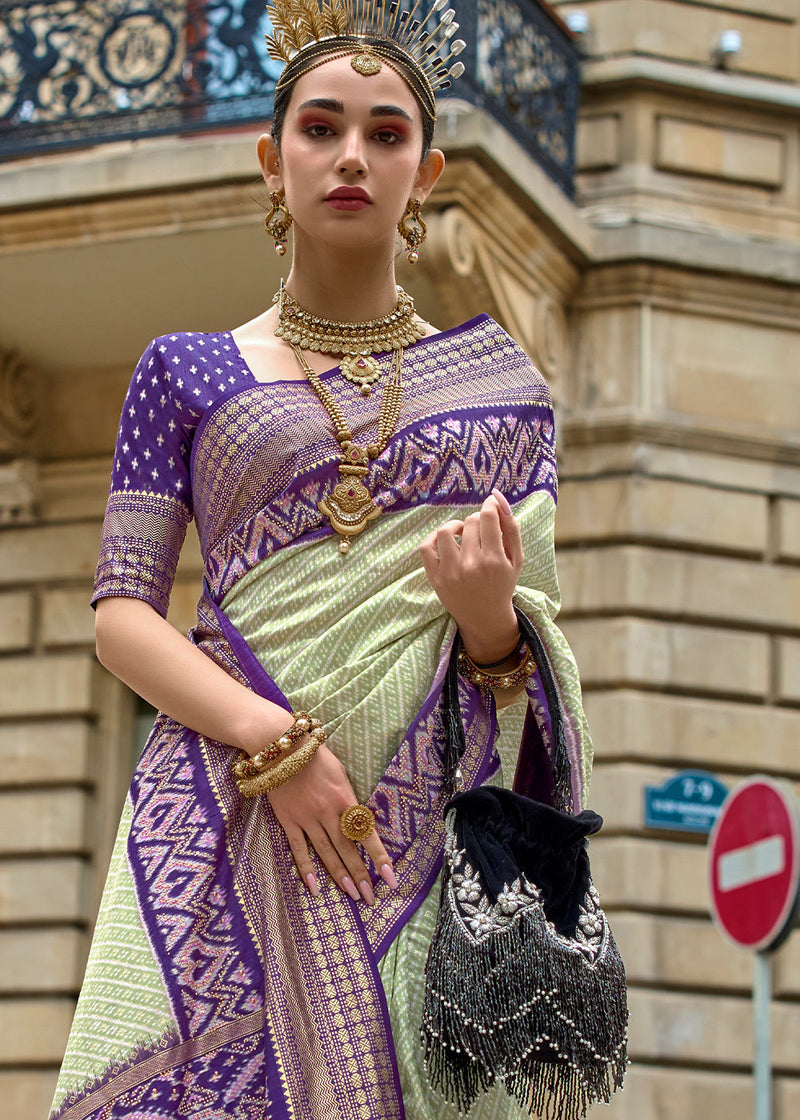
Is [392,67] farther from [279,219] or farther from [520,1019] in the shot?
[520,1019]

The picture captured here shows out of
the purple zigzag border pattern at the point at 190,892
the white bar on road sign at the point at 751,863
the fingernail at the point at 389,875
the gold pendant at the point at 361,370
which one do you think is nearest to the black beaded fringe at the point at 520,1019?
the fingernail at the point at 389,875

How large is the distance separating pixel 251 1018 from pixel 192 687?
41 cm

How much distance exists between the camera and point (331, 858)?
2.51 metres

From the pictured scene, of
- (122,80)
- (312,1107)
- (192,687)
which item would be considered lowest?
(312,1107)

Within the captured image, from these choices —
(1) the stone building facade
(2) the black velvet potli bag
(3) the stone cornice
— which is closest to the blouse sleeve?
(2) the black velvet potli bag

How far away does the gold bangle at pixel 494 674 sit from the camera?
2.64 m

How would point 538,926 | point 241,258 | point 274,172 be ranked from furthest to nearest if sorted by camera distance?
point 241,258 < point 274,172 < point 538,926

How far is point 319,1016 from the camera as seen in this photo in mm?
2459

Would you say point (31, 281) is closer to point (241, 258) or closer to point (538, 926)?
point (241, 258)

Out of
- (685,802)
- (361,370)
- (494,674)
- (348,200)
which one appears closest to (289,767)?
(494,674)

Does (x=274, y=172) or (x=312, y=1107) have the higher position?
(x=274, y=172)

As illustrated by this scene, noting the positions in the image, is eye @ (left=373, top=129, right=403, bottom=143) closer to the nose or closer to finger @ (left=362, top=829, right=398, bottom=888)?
the nose

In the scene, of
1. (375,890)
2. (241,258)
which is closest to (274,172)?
(375,890)

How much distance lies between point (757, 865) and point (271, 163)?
484 cm
